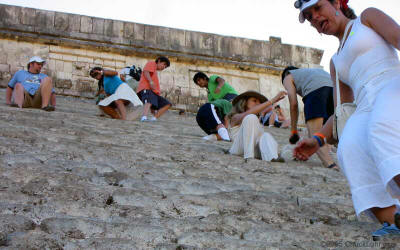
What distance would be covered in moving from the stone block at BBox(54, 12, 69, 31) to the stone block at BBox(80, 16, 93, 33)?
345 mm

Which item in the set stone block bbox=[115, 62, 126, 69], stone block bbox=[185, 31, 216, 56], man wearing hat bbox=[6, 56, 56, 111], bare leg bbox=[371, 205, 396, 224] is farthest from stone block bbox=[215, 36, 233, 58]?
bare leg bbox=[371, 205, 396, 224]

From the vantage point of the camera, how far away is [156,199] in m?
3.98

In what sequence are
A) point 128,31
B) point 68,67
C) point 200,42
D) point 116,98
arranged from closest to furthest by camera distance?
point 116,98, point 68,67, point 128,31, point 200,42

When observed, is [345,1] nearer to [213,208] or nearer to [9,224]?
[213,208]

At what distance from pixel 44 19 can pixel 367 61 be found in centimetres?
1247

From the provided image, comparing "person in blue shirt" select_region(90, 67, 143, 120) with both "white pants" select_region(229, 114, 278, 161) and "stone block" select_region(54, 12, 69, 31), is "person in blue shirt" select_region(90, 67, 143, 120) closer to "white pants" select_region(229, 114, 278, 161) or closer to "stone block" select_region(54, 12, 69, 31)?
"white pants" select_region(229, 114, 278, 161)

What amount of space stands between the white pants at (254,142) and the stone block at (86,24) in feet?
30.6

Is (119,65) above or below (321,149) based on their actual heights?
above

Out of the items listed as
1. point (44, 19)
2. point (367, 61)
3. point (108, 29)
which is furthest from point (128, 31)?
point (367, 61)

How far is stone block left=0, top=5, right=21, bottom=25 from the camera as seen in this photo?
48.5 feet

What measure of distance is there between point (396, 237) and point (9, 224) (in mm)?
1928

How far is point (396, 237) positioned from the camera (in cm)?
335

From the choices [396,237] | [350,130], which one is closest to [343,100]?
[350,130]

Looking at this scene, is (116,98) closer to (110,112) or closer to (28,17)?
(110,112)
